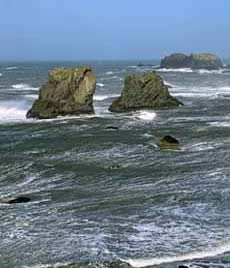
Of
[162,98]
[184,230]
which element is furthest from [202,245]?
[162,98]

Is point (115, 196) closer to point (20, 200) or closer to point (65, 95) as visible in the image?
point (20, 200)

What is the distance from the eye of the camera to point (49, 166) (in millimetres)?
28172

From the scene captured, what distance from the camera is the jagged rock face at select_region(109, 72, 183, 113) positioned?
57.1 metres

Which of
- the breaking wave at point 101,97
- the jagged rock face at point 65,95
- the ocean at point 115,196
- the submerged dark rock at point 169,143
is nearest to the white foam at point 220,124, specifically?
the ocean at point 115,196

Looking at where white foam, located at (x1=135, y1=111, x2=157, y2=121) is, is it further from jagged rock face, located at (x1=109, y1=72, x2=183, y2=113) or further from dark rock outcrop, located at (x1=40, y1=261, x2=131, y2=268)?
dark rock outcrop, located at (x1=40, y1=261, x2=131, y2=268)

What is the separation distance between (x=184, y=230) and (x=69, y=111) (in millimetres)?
36207

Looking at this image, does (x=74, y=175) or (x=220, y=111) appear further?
(x=220, y=111)

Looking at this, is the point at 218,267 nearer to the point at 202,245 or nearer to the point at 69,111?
the point at 202,245

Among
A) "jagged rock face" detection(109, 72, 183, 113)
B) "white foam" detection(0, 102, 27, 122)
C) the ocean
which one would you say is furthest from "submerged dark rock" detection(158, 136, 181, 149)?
"jagged rock face" detection(109, 72, 183, 113)

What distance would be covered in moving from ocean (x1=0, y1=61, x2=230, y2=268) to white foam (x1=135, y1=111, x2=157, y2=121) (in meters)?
7.13

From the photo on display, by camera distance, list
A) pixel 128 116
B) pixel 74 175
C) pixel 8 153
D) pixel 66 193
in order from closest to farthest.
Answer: pixel 66 193
pixel 74 175
pixel 8 153
pixel 128 116

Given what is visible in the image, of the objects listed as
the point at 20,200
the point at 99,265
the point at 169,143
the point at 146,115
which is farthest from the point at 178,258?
the point at 146,115

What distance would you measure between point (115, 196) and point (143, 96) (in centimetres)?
3697

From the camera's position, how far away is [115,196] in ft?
71.6
